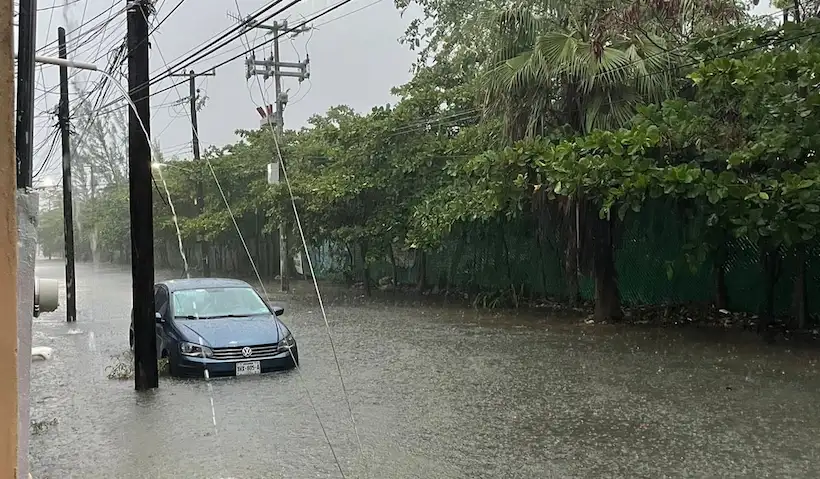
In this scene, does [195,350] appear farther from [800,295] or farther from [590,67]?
[800,295]

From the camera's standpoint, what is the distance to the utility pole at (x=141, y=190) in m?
9.08

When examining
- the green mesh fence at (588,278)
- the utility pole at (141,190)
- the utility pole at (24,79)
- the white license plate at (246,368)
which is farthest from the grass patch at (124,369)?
the utility pole at (24,79)

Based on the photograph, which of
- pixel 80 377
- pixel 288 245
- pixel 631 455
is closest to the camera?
pixel 631 455

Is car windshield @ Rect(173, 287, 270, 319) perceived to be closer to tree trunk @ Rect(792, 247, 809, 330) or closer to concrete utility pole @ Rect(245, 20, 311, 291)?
concrete utility pole @ Rect(245, 20, 311, 291)

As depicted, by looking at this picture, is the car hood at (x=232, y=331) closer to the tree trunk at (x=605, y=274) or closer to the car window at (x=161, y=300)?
the car window at (x=161, y=300)

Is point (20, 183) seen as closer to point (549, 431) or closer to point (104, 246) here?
point (549, 431)

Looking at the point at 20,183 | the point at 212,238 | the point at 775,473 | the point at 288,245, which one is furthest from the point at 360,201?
the point at 20,183

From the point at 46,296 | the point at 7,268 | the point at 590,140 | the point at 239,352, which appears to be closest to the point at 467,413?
the point at 239,352

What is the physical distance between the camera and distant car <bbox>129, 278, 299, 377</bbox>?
986 centimetres

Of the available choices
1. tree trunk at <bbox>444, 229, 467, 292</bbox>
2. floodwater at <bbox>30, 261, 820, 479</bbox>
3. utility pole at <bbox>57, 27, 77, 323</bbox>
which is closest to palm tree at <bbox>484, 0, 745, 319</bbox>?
floodwater at <bbox>30, 261, 820, 479</bbox>

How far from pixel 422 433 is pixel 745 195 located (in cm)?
606

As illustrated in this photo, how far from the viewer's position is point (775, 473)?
19.2ft

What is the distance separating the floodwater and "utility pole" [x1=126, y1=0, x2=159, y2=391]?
2.44ft

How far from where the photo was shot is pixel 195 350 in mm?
9938
